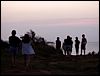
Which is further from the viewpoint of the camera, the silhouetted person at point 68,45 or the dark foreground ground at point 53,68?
the silhouetted person at point 68,45

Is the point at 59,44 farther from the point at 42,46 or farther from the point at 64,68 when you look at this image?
the point at 64,68

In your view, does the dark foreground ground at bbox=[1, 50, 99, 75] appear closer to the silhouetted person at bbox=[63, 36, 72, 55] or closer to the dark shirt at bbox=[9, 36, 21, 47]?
the dark shirt at bbox=[9, 36, 21, 47]

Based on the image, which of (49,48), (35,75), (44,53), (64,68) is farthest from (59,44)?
(35,75)

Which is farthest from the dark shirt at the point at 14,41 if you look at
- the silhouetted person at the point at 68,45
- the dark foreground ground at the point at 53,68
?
the silhouetted person at the point at 68,45

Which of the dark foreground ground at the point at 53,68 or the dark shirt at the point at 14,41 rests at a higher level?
the dark shirt at the point at 14,41

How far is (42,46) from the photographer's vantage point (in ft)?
110

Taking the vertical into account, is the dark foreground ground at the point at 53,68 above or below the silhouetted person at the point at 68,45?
below

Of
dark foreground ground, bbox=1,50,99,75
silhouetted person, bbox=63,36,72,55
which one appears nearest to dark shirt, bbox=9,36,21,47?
dark foreground ground, bbox=1,50,99,75

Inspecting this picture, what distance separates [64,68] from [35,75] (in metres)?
4.19

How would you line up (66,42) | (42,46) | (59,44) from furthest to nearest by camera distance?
(42,46), (59,44), (66,42)

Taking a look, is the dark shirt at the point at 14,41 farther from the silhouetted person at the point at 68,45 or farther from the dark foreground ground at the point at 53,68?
the silhouetted person at the point at 68,45

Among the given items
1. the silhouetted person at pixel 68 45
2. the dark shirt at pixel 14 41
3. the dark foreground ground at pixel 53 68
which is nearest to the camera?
the dark foreground ground at pixel 53 68

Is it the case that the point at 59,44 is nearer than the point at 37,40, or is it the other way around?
the point at 59,44

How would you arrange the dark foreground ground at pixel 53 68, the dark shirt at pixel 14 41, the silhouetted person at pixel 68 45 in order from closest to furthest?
1. the dark foreground ground at pixel 53 68
2. the dark shirt at pixel 14 41
3. the silhouetted person at pixel 68 45
